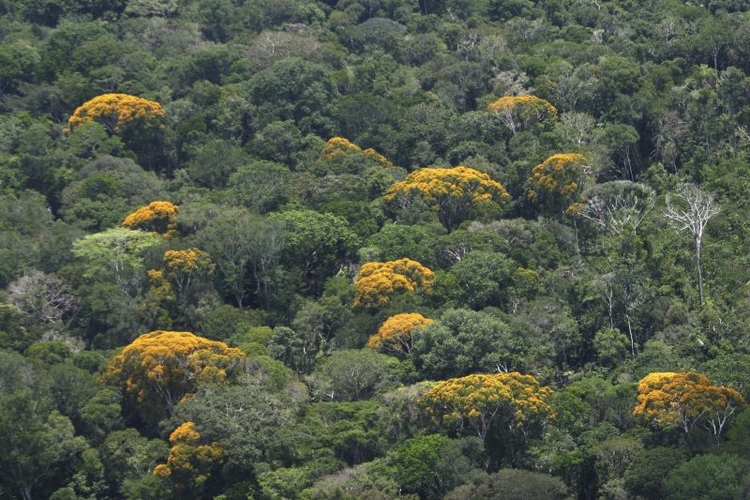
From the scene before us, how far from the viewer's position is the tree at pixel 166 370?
54.3 m

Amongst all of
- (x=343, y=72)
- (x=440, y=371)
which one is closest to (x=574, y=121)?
(x=343, y=72)

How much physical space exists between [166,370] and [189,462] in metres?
5.22

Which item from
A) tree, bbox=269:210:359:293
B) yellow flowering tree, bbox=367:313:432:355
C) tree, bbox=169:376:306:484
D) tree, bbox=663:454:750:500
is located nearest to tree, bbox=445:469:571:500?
tree, bbox=663:454:750:500

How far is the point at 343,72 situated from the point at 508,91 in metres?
10.3

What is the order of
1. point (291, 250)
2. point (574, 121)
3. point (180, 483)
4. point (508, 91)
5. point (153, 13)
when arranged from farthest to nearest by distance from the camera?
point (153, 13), point (508, 91), point (574, 121), point (291, 250), point (180, 483)

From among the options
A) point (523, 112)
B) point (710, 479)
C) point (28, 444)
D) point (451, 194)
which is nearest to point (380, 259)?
point (451, 194)

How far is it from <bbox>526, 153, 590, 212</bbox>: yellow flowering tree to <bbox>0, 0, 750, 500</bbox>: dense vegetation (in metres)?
0.15

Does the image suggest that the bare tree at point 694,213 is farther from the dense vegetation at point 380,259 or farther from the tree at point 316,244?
the tree at point 316,244

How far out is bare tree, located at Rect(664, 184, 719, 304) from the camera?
59.8 metres

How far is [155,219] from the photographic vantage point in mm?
67188

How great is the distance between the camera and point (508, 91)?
8175cm

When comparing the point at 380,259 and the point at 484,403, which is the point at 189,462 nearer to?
the point at 484,403

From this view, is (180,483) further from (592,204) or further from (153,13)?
(153,13)

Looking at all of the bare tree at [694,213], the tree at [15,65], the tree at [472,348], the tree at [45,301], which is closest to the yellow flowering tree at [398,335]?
the tree at [472,348]
